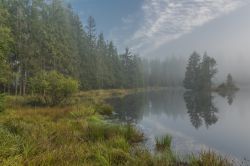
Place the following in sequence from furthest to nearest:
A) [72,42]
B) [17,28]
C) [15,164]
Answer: [72,42], [17,28], [15,164]

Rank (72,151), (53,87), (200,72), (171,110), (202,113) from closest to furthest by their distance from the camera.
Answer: (72,151) → (53,87) → (202,113) → (171,110) → (200,72)

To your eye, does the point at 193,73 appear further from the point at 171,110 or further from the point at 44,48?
the point at 171,110

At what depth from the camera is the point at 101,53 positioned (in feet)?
281

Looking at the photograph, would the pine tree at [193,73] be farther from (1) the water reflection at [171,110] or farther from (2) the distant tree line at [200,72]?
(1) the water reflection at [171,110]

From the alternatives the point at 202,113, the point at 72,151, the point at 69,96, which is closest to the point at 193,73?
the point at 202,113

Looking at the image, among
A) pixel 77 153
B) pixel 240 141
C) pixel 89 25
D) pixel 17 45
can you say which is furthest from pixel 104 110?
pixel 89 25

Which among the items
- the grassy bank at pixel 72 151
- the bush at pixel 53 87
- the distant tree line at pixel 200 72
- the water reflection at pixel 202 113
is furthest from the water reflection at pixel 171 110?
the distant tree line at pixel 200 72

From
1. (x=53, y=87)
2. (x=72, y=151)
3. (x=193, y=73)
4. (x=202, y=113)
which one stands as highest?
(x=193, y=73)

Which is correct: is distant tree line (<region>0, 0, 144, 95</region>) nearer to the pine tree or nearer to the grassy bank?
the grassy bank

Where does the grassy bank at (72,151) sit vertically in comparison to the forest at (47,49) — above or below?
below

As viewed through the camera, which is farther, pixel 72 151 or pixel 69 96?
pixel 69 96

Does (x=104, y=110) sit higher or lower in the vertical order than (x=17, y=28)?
lower

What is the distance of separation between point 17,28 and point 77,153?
38.6 metres

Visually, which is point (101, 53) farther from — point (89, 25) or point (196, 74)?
point (196, 74)
